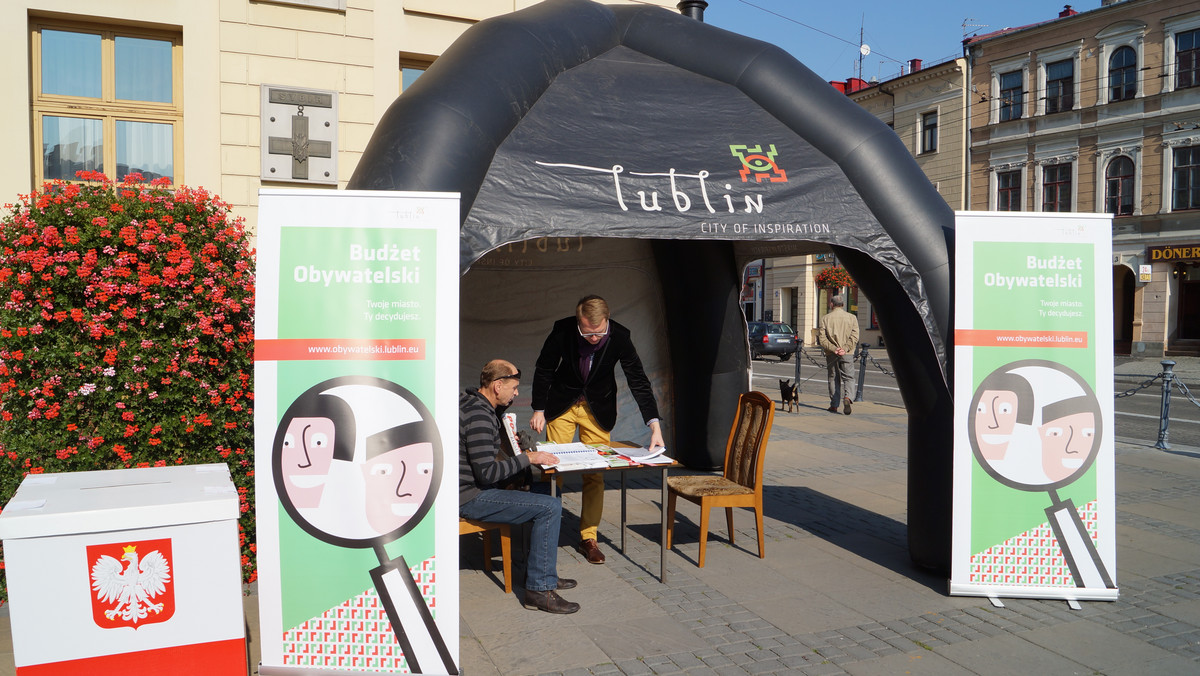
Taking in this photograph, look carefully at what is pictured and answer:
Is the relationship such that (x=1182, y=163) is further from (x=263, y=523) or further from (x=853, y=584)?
(x=263, y=523)

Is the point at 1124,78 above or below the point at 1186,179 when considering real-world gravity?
above

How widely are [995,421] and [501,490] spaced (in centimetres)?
300

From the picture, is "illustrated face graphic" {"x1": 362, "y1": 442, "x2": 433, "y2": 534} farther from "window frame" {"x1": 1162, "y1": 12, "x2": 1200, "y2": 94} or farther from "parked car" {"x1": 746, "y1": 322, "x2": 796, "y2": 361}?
"window frame" {"x1": 1162, "y1": 12, "x2": 1200, "y2": 94}

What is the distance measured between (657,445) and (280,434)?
2478mm

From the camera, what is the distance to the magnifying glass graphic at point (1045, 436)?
486 cm

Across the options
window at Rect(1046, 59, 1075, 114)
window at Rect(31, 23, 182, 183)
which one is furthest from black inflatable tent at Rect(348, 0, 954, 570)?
window at Rect(1046, 59, 1075, 114)

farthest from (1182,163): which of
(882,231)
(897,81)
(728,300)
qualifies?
(882,231)

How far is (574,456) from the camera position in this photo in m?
5.18

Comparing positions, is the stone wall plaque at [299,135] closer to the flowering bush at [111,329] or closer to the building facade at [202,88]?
the building facade at [202,88]

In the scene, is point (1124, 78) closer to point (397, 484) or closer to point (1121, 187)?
point (1121, 187)

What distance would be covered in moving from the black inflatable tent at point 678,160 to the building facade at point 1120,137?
2860 cm

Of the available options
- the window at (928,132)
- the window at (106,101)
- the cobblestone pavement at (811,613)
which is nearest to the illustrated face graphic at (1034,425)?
the cobblestone pavement at (811,613)

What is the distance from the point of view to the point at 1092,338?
4.89 metres

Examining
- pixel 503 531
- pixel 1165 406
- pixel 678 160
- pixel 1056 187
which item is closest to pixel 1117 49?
pixel 1056 187
